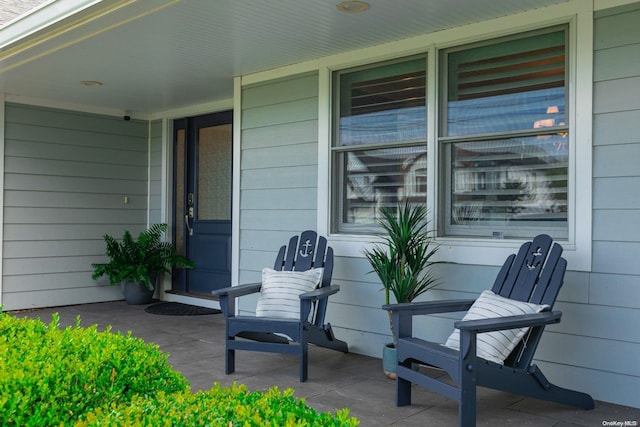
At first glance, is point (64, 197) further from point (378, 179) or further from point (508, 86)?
point (508, 86)

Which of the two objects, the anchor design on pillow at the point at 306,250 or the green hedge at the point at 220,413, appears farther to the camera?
the anchor design on pillow at the point at 306,250

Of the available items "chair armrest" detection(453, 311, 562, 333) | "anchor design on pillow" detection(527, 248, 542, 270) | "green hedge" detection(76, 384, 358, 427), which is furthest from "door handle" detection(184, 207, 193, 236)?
"green hedge" detection(76, 384, 358, 427)

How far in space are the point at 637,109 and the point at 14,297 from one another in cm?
578

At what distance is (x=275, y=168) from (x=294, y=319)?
1.69 metres

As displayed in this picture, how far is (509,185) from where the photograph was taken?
12.1 feet

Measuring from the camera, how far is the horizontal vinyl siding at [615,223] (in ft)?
10.3

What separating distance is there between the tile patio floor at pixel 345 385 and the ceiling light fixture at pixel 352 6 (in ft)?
7.44

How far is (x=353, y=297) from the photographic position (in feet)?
14.4

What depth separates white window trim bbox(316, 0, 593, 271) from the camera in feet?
10.7

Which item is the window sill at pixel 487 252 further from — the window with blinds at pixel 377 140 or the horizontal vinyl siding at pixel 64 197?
the horizontal vinyl siding at pixel 64 197

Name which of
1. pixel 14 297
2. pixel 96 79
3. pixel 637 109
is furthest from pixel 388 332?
pixel 14 297

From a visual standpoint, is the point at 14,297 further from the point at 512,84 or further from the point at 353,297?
the point at 512,84

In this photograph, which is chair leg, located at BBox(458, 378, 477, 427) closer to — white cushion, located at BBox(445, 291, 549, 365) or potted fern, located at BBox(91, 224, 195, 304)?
white cushion, located at BBox(445, 291, 549, 365)

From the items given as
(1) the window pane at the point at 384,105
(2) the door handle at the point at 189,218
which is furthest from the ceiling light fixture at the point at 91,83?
(1) the window pane at the point at 384,105
